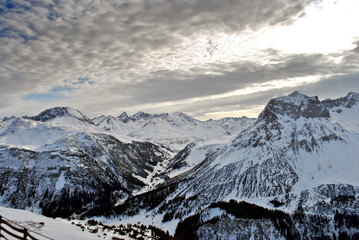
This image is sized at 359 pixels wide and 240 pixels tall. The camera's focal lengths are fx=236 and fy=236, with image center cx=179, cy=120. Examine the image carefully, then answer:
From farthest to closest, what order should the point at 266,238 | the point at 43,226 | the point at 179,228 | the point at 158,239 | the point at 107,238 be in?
1. the point at 179,228
2. the point at 266,238
3. the point at 158,239
4. the point at 107,238
5. the point at 43,226

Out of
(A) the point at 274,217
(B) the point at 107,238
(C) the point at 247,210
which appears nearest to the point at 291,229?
(A) the point at 274,217

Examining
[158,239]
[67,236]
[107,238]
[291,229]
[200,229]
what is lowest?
[291,229]

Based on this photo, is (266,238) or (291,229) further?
(291,229)

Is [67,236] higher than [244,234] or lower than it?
higher

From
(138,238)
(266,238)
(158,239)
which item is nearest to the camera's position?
(138,238)

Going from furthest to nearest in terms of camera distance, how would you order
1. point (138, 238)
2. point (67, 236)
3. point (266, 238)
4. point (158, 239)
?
point (266, 238), point (158, 239), point (138, 238), point (67, 236)

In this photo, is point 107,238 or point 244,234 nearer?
point 107,238

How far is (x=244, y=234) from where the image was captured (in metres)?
159

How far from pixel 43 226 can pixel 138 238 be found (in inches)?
773

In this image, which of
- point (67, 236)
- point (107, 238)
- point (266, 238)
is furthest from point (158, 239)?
point (266, 238)

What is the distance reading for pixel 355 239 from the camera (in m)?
200

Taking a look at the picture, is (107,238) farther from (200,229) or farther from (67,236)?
(200,229)

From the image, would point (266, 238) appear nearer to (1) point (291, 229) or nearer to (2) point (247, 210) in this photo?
(2) point (247, 210)

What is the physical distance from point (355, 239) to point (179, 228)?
150m
